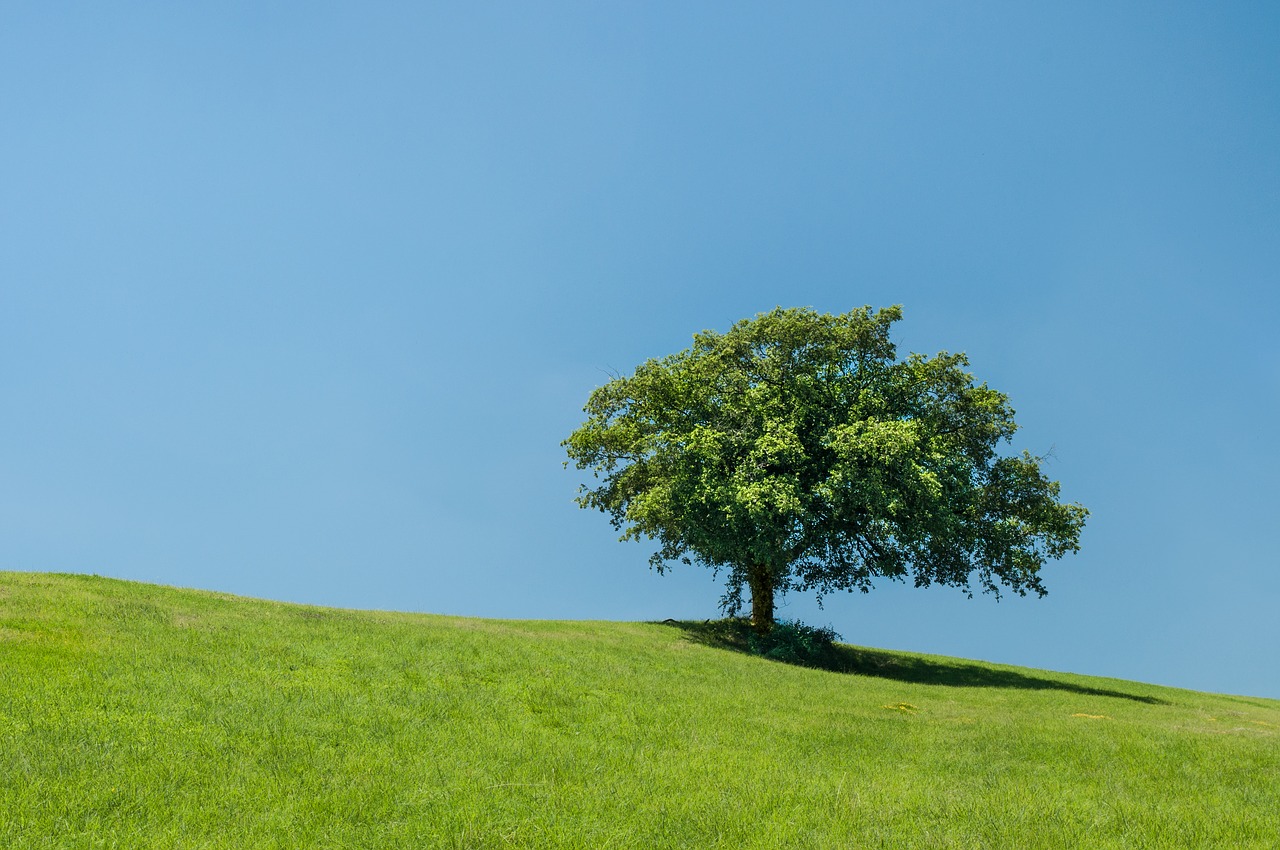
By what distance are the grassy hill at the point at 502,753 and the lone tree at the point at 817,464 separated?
10996 mm

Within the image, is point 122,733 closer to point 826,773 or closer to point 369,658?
point 369,658

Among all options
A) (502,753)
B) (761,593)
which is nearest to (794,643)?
(761,593)

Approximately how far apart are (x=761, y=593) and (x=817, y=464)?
8155mm

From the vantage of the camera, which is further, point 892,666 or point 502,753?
point 892,666

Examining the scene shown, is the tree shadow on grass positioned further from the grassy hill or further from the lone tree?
the grassy hill

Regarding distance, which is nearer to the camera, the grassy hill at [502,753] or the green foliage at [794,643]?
the grassy hill at [502,753]

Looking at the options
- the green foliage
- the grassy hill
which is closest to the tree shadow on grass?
the green foliage

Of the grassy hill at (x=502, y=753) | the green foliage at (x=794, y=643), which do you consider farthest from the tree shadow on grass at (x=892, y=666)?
the grassy hill at (x=502, y=753)

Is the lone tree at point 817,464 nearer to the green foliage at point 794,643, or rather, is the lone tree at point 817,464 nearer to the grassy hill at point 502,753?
the green foliage at point 794,643

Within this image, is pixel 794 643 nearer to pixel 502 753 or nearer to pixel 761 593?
pixel 761 593

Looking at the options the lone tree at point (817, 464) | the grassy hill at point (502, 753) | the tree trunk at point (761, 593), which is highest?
the lone tree at point (817, 464)

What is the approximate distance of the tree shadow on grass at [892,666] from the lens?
1484 inches

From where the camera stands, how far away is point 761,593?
42375 mm

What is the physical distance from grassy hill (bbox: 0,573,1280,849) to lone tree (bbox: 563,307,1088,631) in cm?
1100
